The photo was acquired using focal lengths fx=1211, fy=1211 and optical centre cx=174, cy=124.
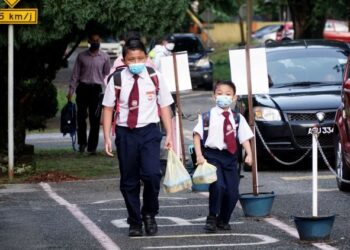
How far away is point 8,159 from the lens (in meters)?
16.4

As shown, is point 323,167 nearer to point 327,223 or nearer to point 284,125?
point 284,125

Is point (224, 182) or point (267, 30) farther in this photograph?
point (267, 30)

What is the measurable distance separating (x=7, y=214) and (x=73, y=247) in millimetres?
2467

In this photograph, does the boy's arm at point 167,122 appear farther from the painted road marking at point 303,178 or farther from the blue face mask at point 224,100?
the painted road marking at point 303,178

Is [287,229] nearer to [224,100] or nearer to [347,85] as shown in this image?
[224,100]

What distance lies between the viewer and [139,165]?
10836mm

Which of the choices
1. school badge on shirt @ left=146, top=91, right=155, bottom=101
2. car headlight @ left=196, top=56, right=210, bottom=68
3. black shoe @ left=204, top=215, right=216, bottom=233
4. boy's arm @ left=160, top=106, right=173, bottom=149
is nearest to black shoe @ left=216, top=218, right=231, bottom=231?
black shoe @ left=204, top=215, right=216, bottom=233

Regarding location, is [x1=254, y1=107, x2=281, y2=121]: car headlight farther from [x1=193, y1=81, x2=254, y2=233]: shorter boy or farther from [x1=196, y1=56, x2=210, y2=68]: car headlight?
[x1=196, y1=56, x2=210, y2=68]: car headlight

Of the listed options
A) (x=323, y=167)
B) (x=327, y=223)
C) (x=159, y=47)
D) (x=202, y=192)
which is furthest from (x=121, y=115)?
(x=159, y=47)

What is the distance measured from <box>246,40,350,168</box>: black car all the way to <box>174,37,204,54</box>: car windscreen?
20.7 m

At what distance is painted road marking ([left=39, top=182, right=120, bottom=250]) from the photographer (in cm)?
1040

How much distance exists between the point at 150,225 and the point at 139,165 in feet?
1.80

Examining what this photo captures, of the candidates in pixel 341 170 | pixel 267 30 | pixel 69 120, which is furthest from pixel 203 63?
pixel 267 30

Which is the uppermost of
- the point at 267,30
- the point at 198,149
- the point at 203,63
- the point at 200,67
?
the point at 267,30
